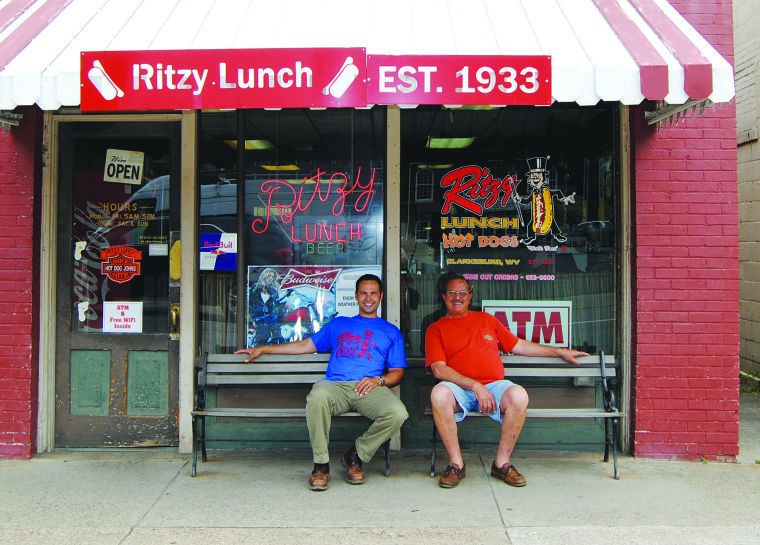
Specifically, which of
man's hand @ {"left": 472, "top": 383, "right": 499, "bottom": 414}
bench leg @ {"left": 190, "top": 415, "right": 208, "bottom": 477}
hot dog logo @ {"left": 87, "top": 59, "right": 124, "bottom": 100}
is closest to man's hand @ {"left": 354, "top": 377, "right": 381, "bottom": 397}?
man's hand @ {"left": 472, "top": 383, "right": 499, "bottom": 414}

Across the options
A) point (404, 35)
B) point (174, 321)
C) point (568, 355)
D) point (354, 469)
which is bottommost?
point (354, 469)

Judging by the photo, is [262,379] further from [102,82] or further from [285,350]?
[102,82]

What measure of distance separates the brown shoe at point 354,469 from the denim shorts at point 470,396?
27.4 inches

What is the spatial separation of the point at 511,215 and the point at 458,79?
5.35 ft

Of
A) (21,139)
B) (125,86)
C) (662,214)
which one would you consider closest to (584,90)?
(662,214)

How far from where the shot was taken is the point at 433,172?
534 cm

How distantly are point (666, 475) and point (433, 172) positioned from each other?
2.65 meters

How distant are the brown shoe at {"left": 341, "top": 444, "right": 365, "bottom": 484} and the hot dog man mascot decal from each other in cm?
202

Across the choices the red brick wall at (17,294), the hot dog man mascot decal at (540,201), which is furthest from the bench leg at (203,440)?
the hot dog man mascot decal at (540,201)

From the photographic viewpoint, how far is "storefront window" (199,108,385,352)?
536 centimetres

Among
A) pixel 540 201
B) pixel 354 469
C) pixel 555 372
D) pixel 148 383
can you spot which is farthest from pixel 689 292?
pixel 148 383

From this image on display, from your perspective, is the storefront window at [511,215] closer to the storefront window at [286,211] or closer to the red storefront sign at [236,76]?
the storefront window at [286,211]

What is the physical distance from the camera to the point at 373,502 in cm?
425

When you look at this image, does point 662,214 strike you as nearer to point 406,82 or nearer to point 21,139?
point 406,82
